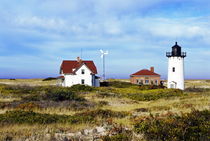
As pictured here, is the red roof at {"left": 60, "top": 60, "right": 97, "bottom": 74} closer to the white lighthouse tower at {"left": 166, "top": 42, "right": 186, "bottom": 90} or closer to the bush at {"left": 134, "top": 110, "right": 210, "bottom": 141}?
the white lighthouse tower at {"left": 166, "top": 42, "right": 186, "bottom": 90}

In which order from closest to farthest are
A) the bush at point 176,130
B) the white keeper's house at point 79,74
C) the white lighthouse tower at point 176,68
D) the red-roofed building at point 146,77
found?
the bush at point 176,130 → the white lighthouse tower at point 176,68 → the white keeper's house at point 79,74 → the red-roofed building at point 146,77

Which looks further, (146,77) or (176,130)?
(146,77)

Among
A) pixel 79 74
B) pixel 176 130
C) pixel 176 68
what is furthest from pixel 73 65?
pixel 176 130

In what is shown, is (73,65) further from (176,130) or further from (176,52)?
(176,130)

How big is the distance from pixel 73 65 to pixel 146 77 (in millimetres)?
19401

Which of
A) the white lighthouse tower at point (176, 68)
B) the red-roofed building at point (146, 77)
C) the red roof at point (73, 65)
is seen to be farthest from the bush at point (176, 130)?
the red-roofed building at point (146, 77)

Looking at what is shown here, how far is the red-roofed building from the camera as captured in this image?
5944 cm

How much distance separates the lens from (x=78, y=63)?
4856 centimetres

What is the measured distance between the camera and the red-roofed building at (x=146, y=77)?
59.4m

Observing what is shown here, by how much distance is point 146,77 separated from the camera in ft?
196

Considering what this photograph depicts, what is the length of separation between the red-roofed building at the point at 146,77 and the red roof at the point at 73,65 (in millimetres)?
15287

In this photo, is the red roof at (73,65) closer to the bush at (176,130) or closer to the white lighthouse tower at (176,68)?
the white lighthouse tower at (176,68)

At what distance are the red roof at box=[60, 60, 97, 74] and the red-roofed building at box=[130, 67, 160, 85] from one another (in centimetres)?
1529

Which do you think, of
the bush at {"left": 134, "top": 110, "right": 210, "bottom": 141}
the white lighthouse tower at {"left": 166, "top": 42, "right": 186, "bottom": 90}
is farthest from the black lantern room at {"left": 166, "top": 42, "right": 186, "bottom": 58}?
→ the bush at {"left": 134, "top": 110, "right": 210, "bottom": 141}
